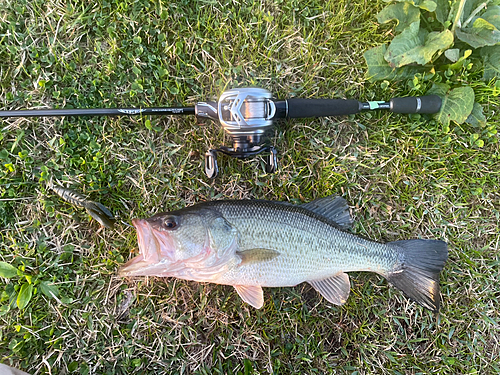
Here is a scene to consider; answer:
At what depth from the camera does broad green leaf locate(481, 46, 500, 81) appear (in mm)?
2791

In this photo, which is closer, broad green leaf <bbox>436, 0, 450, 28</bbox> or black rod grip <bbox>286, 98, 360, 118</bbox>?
black rod grip <bbox>286, 98, 360, 118</bbox>

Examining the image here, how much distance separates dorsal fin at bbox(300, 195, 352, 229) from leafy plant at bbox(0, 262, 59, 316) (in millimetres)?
2329

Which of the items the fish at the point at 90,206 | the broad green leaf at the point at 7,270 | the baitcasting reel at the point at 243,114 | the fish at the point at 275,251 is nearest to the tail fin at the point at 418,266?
the fish at the point at 275,251

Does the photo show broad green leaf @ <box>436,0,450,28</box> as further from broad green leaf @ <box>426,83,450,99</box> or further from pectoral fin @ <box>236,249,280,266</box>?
pectoral fin @ <box>236,249,280,266</box>

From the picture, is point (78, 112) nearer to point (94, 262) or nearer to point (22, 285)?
point (94, 262)

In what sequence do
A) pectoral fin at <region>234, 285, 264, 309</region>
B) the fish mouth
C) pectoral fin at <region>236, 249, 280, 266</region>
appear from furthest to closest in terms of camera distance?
pectoral fin at <region>234, 285, 264, 309</region>
pectoral fin at <region>236, 249, 280, 266</region>
the fish mouth

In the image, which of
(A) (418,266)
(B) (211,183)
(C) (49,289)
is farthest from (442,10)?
(C) (49,289)

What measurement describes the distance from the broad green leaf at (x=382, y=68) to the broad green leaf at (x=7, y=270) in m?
3.59

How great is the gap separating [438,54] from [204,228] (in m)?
2.53

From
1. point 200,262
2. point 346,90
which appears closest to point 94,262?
point 200,262

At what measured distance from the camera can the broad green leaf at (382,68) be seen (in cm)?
285

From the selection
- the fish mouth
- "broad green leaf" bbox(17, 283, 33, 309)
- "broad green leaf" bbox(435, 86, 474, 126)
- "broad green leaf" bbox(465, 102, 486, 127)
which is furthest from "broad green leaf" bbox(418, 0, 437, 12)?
"broad green leaf" bbox(17, 283, 33, 309)

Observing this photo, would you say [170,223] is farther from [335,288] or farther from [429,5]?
[429,5]

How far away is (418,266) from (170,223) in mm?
2099
